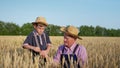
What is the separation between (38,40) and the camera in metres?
5.53

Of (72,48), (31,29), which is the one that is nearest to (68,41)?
(72,48)

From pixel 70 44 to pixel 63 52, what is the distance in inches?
8.5

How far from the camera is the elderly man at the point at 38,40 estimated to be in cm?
529

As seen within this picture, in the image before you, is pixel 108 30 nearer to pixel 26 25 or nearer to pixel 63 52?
pixel 26 25

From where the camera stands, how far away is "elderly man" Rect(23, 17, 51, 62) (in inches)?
208

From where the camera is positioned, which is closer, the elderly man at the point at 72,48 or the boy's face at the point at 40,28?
the elderly man at the point at 72,48

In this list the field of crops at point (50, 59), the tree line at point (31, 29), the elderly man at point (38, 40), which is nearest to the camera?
the field of crops at point (50, 59)

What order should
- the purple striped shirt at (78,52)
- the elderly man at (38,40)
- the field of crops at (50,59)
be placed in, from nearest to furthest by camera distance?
the purple striped shirt at (78,52), the field of crops at (50,59), the elderly man at (38,40)

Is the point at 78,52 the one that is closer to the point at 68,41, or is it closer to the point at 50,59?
the point at 68,41

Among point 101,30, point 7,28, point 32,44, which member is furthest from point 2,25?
point 32,44

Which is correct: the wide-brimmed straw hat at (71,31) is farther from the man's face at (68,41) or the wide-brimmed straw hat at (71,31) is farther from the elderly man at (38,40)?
the elderly man at (38,40)

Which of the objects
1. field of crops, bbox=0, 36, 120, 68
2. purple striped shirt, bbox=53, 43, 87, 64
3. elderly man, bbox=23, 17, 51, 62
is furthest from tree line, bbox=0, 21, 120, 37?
purple striped shirt, bbox=53, 43, 87, 64

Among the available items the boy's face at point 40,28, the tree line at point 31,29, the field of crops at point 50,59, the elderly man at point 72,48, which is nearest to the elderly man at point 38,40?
the boy's face at point 40,28

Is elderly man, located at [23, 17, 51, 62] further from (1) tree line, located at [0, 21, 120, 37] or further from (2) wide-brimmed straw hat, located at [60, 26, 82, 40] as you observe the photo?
(1) tree line, located at [0, 21, 120, 37]
